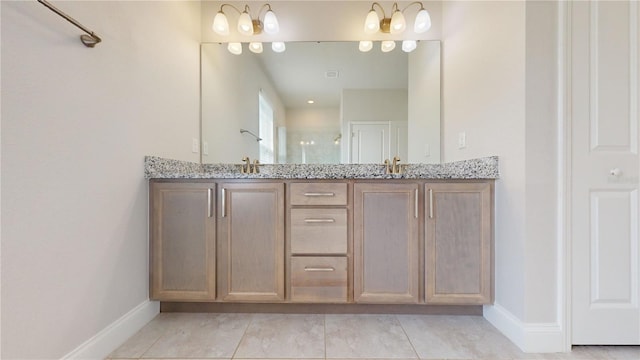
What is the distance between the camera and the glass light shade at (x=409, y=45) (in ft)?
7.03

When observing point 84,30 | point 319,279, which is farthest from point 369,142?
point 84,30

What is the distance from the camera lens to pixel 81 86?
1.15 metres

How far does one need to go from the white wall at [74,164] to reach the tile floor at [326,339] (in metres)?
0.26

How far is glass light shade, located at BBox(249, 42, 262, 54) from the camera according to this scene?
2.20m

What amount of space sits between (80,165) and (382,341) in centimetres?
154

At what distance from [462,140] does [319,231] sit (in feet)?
3.67

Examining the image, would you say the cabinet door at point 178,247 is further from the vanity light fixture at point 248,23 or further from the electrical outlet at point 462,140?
the electrical outlet at point 462,140

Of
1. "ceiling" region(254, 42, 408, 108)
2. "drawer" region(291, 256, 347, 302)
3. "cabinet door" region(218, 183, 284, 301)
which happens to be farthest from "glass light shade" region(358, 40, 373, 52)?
"drawer" region(291, 256, 347, 302)

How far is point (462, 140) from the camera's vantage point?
6.08 feet

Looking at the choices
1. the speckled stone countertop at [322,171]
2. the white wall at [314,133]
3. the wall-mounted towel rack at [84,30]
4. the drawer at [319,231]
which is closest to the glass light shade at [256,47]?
the white wall at [314,133]

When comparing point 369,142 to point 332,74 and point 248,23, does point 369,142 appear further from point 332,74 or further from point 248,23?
point 248,23

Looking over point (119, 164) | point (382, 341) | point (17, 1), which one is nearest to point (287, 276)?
point (382, 341)

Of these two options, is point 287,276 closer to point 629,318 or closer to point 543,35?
point 629,318

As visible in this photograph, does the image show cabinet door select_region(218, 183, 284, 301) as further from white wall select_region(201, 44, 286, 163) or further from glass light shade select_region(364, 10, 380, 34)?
glass light shade select_region(364, 10, 380, 34)
